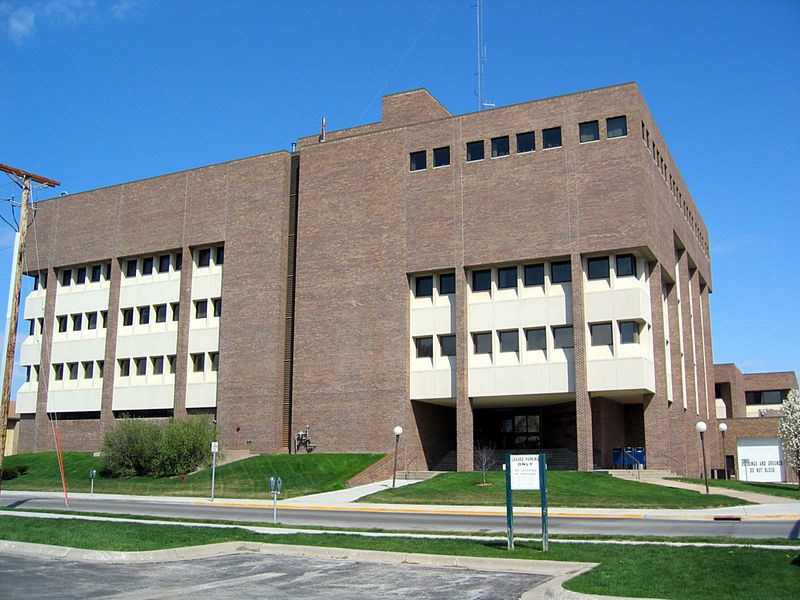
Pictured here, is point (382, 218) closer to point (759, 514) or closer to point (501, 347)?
point (501, 347)

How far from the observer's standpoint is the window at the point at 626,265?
42500 mm

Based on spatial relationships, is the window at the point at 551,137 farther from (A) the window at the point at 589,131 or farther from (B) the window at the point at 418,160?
(B) the window at the point at 418,160

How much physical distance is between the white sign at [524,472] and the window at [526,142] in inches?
1182

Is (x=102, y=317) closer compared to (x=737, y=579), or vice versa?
(x=737, y=579)

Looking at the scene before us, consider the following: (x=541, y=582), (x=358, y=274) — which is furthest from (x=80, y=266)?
(x=541, y=582)

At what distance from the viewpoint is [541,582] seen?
13.2 metres

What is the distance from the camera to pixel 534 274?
147 ft

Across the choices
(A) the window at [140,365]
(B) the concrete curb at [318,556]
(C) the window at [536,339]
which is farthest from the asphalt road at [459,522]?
(A) the window at [140,365]

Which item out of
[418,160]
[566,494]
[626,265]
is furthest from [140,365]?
[566,494]

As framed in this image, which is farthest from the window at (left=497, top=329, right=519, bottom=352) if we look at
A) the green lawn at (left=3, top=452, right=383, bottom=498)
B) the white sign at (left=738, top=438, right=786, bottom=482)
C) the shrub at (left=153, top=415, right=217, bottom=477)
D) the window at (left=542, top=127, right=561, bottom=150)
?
the white sign at (left=738, top=438, right=786, bottom=482)

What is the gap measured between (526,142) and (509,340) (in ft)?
37.3

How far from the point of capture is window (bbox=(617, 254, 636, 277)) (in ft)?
139

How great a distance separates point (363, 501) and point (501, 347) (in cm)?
1370

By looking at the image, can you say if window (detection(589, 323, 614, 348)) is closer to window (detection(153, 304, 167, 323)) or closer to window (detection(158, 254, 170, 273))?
window (detection(153, 304, 167, 323))
